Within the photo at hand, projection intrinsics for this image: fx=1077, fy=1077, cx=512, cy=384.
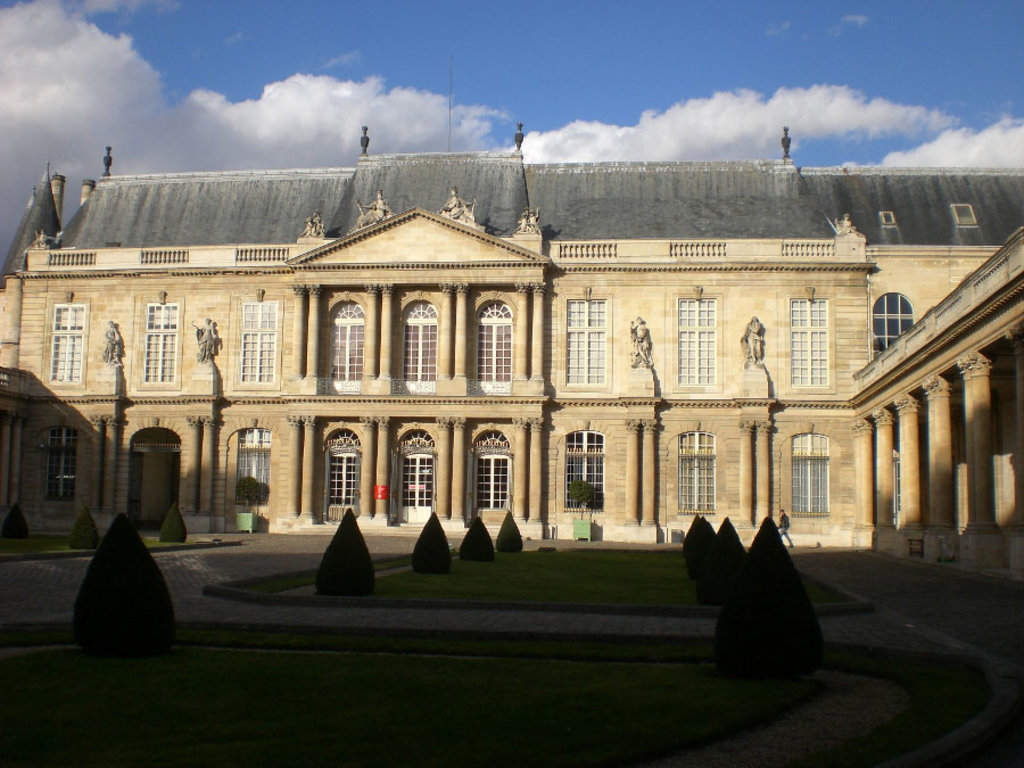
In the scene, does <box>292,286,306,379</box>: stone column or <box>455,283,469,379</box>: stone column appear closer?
<box>455,283,469,379</box>: stone column

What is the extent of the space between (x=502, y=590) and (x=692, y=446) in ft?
63.3

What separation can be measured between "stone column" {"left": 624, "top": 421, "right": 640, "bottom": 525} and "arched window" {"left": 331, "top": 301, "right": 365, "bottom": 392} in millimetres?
9748

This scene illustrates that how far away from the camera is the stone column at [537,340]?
3638 cm

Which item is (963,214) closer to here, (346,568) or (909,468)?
(909,468)

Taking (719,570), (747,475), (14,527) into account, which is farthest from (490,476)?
(719,570)

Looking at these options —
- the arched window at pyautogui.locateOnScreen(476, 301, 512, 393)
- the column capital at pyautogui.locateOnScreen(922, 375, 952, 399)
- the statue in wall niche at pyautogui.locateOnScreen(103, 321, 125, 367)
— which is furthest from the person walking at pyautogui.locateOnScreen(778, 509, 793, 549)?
the statue in wall niche at pyautogui.locateOnScreen(103, 321, 125, 367)

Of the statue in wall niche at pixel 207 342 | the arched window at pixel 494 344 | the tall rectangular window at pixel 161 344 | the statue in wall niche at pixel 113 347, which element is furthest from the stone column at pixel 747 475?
the statue in wall niche at pixel 113 347

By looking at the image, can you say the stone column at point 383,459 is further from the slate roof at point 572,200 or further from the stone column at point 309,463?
the slate roof at point 572,200

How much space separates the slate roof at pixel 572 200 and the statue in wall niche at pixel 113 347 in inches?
156

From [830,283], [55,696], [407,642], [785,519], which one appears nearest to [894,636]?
[407,642]

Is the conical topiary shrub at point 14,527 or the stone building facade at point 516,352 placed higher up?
the stone building facade at point 516,352

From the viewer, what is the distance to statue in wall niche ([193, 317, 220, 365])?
126ft

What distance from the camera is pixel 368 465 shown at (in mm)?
36500

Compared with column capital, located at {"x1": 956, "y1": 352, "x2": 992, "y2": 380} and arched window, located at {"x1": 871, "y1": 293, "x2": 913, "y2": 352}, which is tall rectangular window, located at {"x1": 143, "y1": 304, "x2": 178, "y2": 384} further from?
column capital, located at {"x1": 956, "y1": 352, "x2": 992, "y2": 380}
